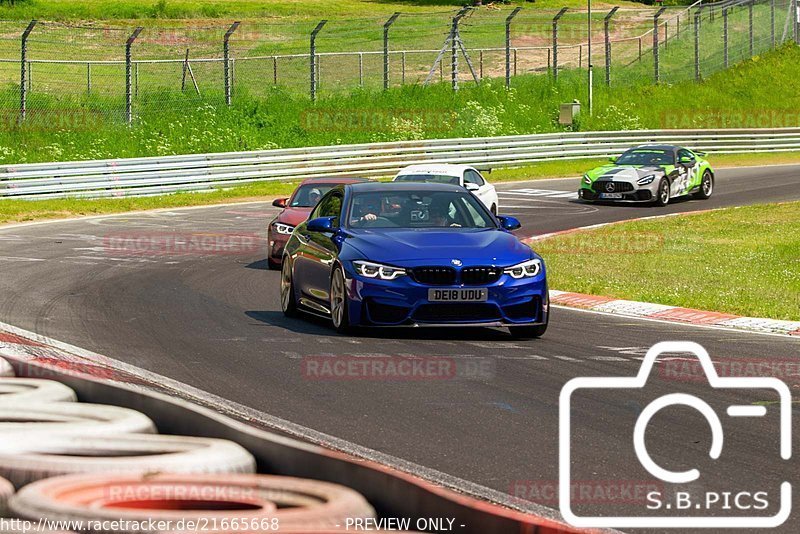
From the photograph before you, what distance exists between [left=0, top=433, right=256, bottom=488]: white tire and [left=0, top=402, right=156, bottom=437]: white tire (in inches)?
8.8

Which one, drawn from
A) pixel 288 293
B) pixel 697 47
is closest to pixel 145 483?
pixel 288 293

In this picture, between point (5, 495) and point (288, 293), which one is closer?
point (5, 495)

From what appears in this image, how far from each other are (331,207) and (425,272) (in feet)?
7.51

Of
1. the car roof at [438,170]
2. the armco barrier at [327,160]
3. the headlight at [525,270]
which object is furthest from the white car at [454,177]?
the headlight at [525,270]

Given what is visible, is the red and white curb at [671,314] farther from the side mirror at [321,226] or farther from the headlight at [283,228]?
the headlight at [283,228]

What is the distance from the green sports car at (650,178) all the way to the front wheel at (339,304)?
18.6 metres

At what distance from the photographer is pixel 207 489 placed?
5.29 m

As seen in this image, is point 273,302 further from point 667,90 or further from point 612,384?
point 667,90

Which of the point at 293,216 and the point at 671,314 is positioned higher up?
the point at 293,216

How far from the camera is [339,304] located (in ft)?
40.8

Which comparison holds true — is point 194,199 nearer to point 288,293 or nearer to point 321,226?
point 288,293

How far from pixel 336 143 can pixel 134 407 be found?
111 ft

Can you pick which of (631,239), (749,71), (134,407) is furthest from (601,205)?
(749,71)

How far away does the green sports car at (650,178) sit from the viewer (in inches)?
1193
